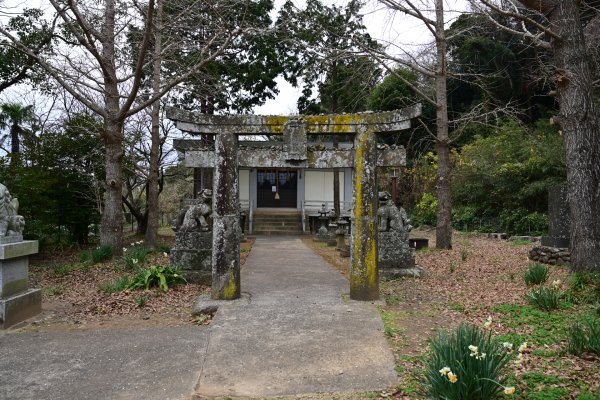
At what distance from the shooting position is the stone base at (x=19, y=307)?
5.90 m

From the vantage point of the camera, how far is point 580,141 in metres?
7.71

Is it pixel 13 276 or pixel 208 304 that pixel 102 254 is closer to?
pixel 13 276

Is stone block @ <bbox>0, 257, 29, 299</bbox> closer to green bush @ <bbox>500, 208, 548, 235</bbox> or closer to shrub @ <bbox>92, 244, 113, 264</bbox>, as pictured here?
shrub @ <bbox>92, 244, 113, 264</bbox>

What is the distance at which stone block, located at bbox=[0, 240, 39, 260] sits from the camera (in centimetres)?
594

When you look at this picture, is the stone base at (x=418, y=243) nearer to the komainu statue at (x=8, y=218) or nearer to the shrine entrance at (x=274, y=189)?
the komainu statue at (x=8, y=218)

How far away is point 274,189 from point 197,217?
17595mm

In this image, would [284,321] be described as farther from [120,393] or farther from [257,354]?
[120,393]

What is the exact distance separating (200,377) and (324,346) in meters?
1.46

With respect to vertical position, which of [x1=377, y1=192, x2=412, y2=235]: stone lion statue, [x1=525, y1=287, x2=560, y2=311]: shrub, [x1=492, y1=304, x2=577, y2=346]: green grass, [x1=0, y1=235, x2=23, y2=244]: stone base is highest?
[x1=377, y1=192, x2=412, y2=235]: stone lion statue

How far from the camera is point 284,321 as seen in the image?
5816 millimetres

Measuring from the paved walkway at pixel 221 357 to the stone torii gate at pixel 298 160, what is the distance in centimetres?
56

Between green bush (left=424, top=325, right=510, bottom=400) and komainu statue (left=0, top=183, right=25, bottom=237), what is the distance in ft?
19.8

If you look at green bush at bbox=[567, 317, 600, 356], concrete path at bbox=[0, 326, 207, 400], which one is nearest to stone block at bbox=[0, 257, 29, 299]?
concrete path at bbox=[0, 326, 207, 400]

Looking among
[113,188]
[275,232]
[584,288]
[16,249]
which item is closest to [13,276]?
[16,249]
